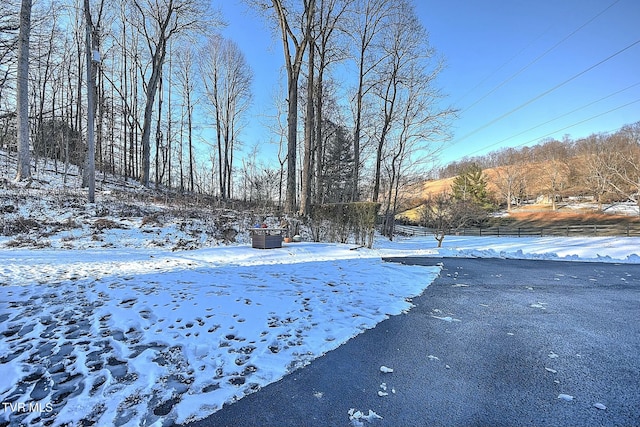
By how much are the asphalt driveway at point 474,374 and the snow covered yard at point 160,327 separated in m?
0.25

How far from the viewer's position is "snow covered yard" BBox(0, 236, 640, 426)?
175 cm

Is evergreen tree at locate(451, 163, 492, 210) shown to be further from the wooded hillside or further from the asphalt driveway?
the asphalt driveway

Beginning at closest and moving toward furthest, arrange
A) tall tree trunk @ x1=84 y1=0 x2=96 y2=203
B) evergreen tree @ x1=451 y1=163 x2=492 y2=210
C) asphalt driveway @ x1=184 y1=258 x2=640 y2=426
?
asphalt driveway @ x1=184 y1=258 x2=640 y2=426 → tall tree trunk @ x1=84 y1=0 x2=96 y2=203 → evergreen tree @ x1=451 y1=163 x2=492 y2=210

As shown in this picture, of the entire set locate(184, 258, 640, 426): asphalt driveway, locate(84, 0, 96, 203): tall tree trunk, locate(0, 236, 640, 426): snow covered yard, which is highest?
locate(84, 0, 96, 203): tall tree trunk

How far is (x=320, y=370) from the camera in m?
2.17

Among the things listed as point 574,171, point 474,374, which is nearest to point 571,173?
point 574,171

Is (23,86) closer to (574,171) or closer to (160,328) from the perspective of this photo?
(160,328)

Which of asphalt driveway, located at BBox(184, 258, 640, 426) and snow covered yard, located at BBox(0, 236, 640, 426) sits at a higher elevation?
snow covered yard, located at BBox(0, 236, 640, 426)

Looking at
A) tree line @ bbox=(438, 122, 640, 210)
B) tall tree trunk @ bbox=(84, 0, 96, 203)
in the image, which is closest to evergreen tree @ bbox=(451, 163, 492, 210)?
tree line @ bbox=(438, 122, 640, 210)

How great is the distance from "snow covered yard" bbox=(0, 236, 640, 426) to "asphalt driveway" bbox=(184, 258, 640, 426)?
0.25 metres

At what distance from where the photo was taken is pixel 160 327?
278 centimetres

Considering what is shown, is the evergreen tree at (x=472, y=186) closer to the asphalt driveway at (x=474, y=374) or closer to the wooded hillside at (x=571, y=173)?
the wooded hillside at (x=571, y=173)

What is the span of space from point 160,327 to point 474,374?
280cm

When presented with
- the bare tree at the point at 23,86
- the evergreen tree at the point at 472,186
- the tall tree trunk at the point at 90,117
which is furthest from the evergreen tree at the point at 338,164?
the evergreen tree at the point at 472,186
